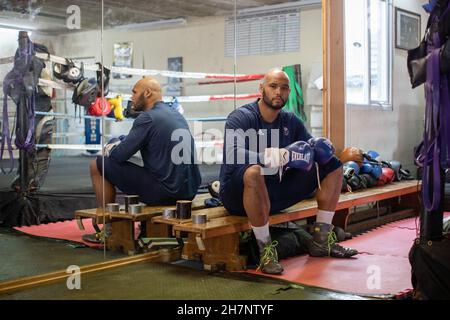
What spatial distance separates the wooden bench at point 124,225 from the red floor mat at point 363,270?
810 mm

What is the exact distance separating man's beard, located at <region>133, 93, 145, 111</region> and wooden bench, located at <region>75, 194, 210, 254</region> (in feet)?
2.35

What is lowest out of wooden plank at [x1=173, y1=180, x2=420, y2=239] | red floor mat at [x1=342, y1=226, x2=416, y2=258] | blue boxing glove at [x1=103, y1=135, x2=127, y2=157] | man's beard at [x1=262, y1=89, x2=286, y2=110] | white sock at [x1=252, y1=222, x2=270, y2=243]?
red floor mat at [x1=342, y1=226, x2=416, y2=258]

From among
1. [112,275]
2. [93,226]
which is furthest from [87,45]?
[112,275]

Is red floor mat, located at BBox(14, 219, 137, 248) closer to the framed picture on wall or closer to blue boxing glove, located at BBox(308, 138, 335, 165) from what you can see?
blue boxing glove, located at BBox(308, 138, 335, 165)

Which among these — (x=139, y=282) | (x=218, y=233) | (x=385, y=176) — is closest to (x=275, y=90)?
(x=218, y=233)

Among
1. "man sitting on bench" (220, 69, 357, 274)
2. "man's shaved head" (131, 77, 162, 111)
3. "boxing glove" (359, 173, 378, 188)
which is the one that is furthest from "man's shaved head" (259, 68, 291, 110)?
"boxing glove" (359, 173, 378, 188)

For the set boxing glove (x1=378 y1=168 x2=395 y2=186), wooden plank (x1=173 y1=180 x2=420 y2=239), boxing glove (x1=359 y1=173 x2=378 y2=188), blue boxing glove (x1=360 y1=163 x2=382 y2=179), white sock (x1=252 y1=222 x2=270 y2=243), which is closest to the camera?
wooden plank (x1=173 y1=180 x2=420 y2=239)

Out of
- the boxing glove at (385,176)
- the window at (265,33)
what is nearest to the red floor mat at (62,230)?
the window at (265,33)

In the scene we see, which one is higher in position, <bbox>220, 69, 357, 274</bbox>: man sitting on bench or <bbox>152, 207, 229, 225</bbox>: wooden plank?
<bbox>220, 69, 357, 274</bbox>: man sitting on bench

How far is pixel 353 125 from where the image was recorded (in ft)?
19.2

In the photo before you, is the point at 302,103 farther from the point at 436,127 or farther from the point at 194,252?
the point at 436,127

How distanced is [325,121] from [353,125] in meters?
0.44

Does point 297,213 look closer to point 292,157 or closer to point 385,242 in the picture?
point 292,157

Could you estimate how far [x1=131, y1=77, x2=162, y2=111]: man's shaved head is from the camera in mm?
4004
